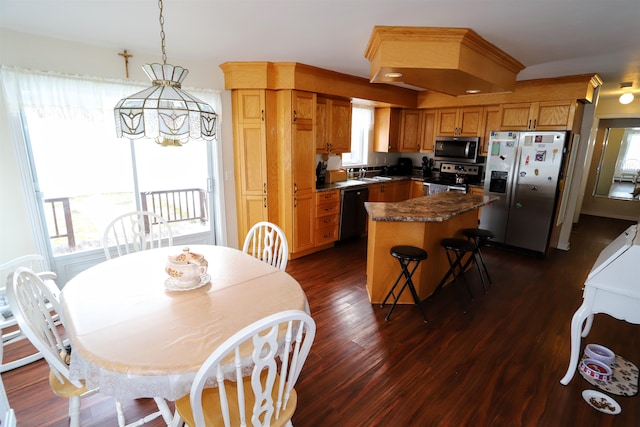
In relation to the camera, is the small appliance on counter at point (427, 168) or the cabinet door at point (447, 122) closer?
the cabinet door at point (447, 122)

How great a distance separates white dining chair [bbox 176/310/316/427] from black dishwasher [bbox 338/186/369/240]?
131 inches

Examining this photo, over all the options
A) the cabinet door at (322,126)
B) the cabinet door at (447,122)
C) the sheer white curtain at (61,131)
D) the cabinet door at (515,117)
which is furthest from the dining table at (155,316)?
the cabinet door at (447,122)

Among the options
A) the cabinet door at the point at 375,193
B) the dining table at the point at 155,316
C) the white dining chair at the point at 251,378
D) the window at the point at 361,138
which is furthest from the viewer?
the window at the point at 361,138

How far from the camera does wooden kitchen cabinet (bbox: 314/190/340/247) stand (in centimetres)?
436

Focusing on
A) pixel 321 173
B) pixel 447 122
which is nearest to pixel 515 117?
pixel 447 122

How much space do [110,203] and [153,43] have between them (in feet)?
5.49

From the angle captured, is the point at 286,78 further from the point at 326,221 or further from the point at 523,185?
the point at 523,185

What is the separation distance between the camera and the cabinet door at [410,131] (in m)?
5.68

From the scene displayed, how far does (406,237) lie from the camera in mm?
2979

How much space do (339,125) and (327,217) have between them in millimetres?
1343

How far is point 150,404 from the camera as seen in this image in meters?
1.92

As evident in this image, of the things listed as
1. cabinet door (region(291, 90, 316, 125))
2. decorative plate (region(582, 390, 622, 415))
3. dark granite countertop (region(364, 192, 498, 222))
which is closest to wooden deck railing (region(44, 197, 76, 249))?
cabinet door (region(291, 90, 316, 125))

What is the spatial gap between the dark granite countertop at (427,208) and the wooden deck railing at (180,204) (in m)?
2.18

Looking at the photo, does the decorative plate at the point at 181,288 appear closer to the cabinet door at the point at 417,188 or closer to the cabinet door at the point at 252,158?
the cabinet door at the point at 252,158
